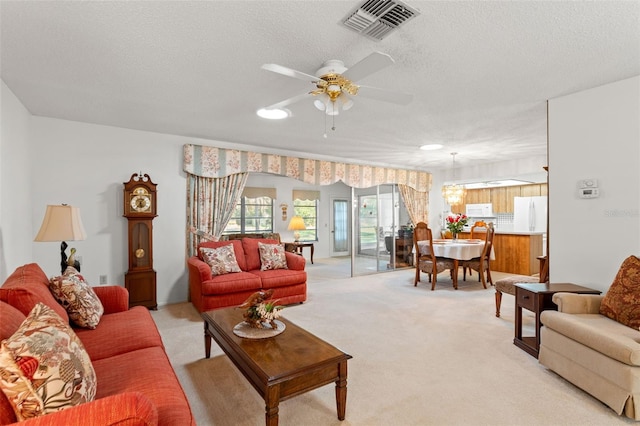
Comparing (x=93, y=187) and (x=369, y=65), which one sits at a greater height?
(x=369, y=65)

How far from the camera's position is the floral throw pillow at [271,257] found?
470cm

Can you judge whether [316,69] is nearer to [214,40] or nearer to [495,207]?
[214,40]

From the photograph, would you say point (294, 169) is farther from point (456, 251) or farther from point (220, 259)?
point (456, 251)

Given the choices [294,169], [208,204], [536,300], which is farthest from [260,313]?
[294,169]

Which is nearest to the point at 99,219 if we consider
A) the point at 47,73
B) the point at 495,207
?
the point at 47,73

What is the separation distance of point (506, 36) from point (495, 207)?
280 inches

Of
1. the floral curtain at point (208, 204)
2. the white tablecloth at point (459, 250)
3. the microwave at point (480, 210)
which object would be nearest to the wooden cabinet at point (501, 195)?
A: the microwave at point (480, 210)

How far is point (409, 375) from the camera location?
2.55 meters

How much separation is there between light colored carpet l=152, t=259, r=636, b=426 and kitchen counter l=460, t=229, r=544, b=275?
2.87 meters

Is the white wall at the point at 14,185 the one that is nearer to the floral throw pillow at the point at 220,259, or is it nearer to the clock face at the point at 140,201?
the clock face at the point at 140,201

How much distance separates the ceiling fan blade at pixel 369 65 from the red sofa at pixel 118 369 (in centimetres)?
196

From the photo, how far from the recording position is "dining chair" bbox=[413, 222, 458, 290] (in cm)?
552

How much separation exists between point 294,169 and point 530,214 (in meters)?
5.56

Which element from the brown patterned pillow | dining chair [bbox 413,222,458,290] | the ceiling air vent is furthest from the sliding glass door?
the ceiling air vent
